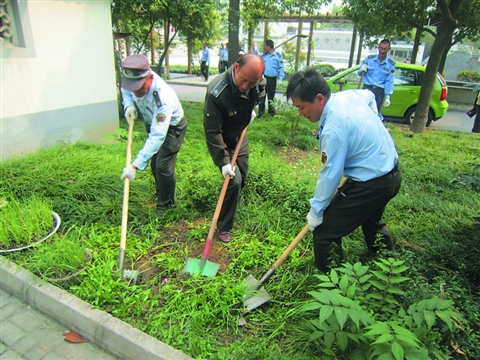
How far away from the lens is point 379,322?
5.48ft

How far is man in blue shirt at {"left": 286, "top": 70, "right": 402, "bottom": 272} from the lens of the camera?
2.21m

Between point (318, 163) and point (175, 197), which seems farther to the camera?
point (318, 163)

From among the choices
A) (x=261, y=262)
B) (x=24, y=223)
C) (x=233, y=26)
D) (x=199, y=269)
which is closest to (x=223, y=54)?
(x=233, y=26)

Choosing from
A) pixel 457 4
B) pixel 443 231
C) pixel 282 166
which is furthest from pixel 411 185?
pixel 457 4

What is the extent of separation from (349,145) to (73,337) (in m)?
2.26

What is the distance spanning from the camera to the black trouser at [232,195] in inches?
125

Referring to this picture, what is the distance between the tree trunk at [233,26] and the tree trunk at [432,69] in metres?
4.63

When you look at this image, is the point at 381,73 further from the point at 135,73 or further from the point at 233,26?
the point at 135,73

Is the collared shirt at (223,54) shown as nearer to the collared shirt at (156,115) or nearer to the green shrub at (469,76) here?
the green shrub at (469,76)

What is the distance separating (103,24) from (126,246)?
419cm

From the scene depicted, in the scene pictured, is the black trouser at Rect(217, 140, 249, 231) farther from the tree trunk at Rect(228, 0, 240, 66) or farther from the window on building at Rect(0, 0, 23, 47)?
the tree trunk at Rect(228, 0, 240, 66)

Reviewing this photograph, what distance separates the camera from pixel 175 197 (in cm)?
399

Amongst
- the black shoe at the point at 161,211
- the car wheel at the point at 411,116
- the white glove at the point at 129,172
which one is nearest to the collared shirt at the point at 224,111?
the white glove at the point at 129,172

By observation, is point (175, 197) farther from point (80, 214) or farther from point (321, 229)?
point (321, 229)
